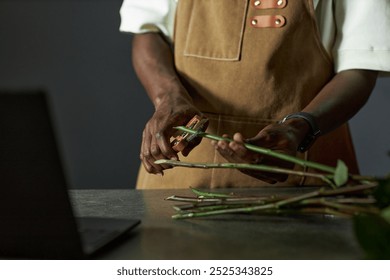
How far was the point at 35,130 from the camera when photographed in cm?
53

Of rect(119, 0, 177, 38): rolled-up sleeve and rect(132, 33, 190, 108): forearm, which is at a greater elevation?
rect(119, 0, 177, 38): rolled-up sleeve

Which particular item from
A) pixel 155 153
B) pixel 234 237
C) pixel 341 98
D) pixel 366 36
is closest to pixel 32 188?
pixel 234 237

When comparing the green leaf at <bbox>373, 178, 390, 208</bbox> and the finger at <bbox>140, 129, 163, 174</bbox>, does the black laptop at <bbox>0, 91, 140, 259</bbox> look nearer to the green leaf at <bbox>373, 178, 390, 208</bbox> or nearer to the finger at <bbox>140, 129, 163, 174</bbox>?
the green leaf at <bbox>373, 178, 390, 208</bbox>

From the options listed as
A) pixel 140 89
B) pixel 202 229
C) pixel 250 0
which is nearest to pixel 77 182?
pixel 140 89

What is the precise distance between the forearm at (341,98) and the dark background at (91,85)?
98 centimetres

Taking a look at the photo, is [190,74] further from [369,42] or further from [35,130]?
[35,130]

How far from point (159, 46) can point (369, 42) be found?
40cm

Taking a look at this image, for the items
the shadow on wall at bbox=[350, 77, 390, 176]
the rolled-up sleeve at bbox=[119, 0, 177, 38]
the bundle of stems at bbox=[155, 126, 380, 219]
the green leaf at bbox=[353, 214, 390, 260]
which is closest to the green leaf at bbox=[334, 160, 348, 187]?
the bundle of stems at bbox=[155, 126, 380, 219]

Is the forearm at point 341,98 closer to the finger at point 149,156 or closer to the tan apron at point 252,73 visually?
the tan apron at point 252,73

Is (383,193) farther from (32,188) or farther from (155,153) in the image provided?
(155,153)

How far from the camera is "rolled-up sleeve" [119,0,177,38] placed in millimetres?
1322

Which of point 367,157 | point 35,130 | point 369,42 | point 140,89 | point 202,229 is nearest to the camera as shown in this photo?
point 35,130

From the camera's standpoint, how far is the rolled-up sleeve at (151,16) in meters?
1.32

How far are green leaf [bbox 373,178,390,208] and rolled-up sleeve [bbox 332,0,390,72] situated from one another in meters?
0.61
